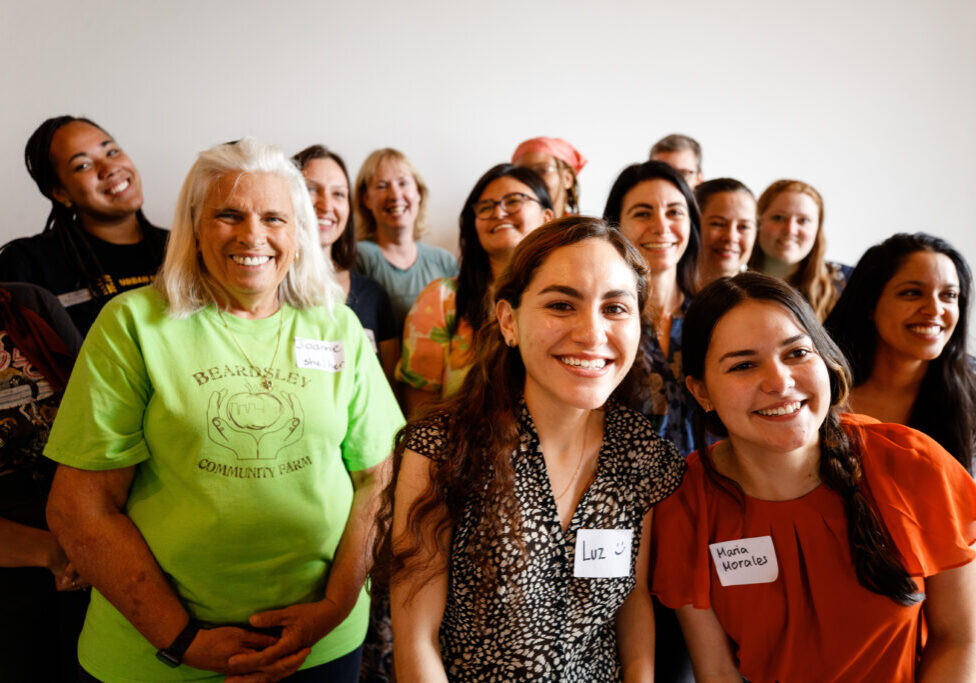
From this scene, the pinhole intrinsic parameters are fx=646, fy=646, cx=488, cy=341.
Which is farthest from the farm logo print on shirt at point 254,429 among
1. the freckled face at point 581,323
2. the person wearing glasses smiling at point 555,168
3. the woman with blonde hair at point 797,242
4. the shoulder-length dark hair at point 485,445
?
the woman with blonde hair at point 797,242

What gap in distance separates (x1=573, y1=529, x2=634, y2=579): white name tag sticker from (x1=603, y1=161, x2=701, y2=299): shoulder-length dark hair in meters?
1.22

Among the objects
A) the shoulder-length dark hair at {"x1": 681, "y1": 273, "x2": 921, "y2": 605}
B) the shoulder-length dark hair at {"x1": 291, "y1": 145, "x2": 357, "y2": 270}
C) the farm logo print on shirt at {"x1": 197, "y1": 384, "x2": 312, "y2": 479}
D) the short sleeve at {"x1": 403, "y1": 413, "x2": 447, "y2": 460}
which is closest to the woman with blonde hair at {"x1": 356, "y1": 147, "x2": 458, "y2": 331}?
the shoulder-length dark hair at {"x1": 291, "y1": 145, "x2": 357, "y2": 270}

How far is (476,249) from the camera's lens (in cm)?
254

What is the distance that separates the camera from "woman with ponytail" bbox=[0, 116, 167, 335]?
2.35 metres

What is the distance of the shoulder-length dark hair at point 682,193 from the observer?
7.54 feet

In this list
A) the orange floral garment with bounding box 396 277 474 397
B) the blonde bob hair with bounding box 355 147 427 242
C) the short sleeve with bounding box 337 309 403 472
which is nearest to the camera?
the short sleeve with bounding box 337 309 403 472

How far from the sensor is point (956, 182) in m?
4.57

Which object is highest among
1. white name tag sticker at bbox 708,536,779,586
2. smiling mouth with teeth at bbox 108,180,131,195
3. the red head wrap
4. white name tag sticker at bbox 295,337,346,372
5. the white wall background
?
the white wall background

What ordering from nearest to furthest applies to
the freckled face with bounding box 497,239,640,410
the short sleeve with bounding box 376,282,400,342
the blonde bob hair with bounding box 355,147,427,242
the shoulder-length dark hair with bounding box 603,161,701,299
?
the freckled face with bounding box 497,239,640,410 → the shoulder-length dark hair with bounding box 603,161,701,299 → the short sleeve with bounding box 376,282,400,342 → the blonde bob hair with bounding box 355,147,427,242

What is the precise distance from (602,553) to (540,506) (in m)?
0.17

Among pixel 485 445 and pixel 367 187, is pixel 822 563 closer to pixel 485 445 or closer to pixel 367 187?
pixel 485 445

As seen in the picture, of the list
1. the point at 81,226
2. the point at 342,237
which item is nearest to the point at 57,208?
the point at 81,226

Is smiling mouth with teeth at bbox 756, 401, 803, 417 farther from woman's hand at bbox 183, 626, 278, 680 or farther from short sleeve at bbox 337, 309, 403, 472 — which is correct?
woman's hand at bbox 183, 626, 278, 680

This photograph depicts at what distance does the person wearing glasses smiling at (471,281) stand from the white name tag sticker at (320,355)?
28.9 inches
